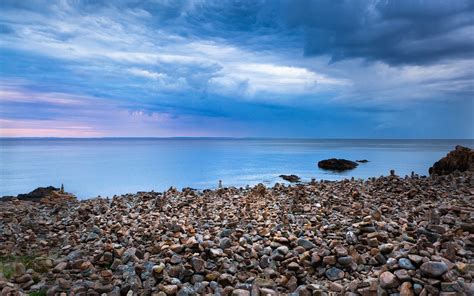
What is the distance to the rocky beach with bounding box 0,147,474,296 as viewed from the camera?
4.12 meters

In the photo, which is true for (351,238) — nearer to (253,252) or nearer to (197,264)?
(253,252)

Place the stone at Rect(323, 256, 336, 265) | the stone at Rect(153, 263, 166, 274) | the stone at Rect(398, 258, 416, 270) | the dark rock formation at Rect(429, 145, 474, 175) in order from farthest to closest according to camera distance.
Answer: the dark rock formation at Rect(429, 145, 474, 175) < the stone at Rect(323, 256, 336, 265) < the stone at Rect(153, 263, 166, 274) < the stone at Rect(398, 258, 416, 270)

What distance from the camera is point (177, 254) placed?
17.0ft

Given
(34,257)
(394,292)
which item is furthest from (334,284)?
(34,257)

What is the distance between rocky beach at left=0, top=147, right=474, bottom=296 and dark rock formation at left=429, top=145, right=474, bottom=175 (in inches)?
270

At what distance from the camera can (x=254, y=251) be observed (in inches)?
202

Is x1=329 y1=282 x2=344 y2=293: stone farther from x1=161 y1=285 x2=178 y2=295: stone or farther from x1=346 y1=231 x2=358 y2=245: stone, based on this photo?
Result: x1=161 y1=285 x2=178 y2=295: stone

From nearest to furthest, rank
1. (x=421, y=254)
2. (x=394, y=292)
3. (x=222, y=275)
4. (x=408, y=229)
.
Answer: (x=394, y=292) → (x=421, y=254) → (x=222, y=275) → (x=408, y=229)

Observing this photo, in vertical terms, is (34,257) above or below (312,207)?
below

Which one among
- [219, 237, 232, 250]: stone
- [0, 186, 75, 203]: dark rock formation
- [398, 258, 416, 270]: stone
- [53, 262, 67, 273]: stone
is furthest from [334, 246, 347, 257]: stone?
[0, 186, 75, 203]: dark rock formation

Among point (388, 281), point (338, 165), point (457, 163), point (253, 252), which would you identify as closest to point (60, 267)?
point (253, 252)

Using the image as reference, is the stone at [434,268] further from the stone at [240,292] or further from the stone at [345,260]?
the stone at [240,292]

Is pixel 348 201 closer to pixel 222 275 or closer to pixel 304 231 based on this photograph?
pixel 304 231

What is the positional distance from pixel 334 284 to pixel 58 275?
3.76 meters
